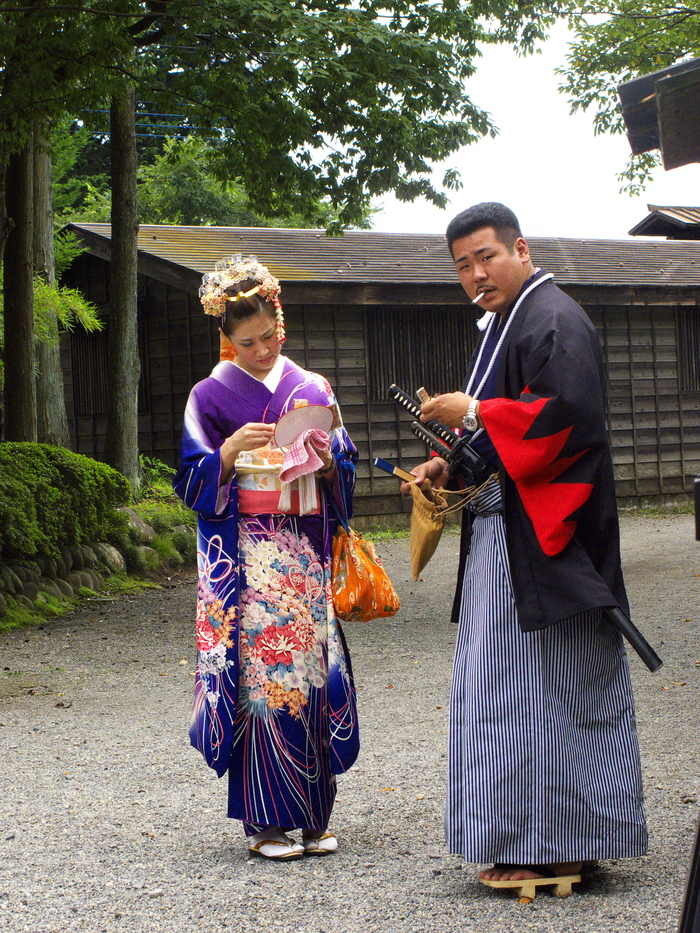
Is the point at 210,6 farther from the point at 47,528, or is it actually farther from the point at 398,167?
the point at 47,528

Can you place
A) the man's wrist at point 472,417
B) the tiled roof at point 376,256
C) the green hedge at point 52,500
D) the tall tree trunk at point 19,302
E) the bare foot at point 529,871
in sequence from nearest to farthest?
the bare foot at point 529,871
the man's wrist at point 472,417
the green hedge at point 52,500
the tall tree trunk at point 19,302
the tiled roof at point 376,256

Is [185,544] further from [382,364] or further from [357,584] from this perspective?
[357,584]

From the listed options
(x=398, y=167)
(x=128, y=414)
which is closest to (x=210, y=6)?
(x=398, y=167)

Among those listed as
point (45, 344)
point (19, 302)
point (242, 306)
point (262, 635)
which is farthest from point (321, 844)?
point (45, 344)

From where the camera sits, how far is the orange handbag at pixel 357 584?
3314 mm

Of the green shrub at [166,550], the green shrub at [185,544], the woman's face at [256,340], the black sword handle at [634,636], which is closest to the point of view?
the black sword handle at [634,636]

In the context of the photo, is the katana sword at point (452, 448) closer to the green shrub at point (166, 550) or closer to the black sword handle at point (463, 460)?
the black sword handle at point (463, 460)

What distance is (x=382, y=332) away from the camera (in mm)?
14203

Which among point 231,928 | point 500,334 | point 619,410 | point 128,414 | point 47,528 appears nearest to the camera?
point 231,928

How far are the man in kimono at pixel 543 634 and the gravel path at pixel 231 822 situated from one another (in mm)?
188

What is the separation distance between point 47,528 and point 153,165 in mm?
25438

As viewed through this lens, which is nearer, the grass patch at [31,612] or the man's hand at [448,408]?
the man's hand at [448,408]

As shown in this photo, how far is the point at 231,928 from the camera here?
2688 mm

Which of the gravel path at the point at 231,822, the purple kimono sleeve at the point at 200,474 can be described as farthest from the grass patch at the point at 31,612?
the purple kimono sleeve at the point at 200,474
